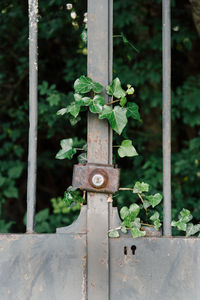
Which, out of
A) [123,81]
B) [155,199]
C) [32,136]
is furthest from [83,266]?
[123,81]

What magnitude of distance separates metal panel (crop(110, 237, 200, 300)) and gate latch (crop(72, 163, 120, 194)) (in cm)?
18

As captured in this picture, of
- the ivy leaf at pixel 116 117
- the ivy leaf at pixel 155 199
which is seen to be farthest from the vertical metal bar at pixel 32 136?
the ivy leaf at pixel 155 199

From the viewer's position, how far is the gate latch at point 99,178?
119cm

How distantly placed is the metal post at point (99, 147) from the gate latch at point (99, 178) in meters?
0.02

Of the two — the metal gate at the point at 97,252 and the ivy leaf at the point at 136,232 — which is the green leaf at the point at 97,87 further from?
the ivy leaf at the point at 136,232

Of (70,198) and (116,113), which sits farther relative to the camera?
(70,198)

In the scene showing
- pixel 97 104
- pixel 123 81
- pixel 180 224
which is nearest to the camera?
pixel 97 104

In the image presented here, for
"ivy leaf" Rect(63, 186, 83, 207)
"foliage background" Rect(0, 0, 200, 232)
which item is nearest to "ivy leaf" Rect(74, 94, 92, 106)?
"ivy leaf" Rect(63, 186, 83, 207)

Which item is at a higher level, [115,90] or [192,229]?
[115,90]

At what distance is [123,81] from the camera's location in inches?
113

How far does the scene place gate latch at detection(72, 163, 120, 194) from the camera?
3.91 ft

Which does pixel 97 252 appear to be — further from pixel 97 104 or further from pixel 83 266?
pixel 97 104

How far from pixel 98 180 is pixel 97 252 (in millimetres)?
236

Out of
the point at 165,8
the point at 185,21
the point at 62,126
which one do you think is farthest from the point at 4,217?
the point at 165,8
